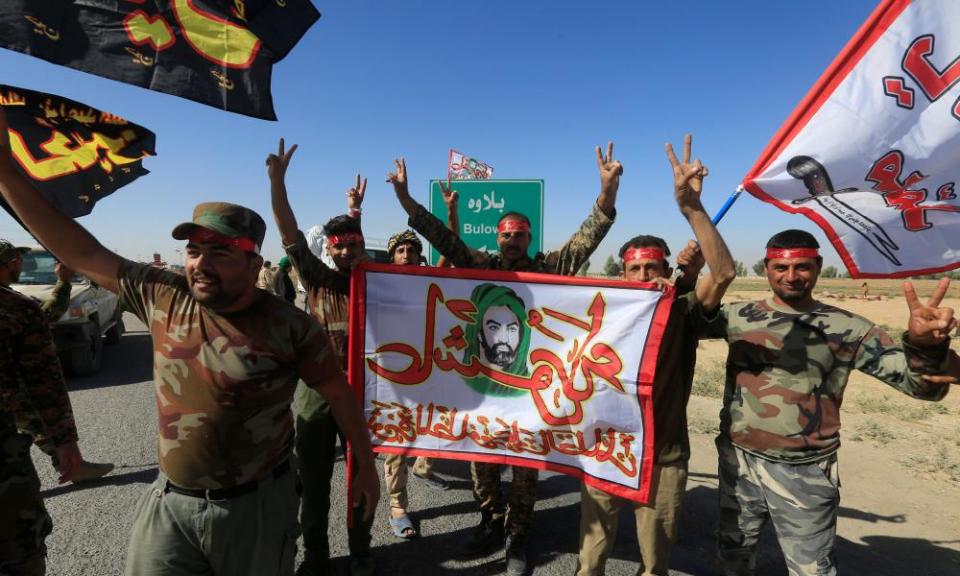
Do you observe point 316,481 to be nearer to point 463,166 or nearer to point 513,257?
point 513,257

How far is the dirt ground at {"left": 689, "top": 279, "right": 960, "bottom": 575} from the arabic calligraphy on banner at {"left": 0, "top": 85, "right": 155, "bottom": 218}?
5571 mm

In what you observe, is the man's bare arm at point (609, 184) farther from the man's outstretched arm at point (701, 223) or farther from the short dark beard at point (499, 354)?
the short dark beard at point (499, 354)

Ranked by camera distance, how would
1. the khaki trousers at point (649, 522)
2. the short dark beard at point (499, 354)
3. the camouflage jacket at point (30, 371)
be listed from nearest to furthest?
the camouflage jacket at point (30, 371), the khaki trousers at point (649, 522), the short dark beard at point (499, 354)

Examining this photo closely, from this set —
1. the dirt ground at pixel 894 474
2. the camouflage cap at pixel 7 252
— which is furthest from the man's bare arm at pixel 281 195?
the dirt ground at pixel 894 474

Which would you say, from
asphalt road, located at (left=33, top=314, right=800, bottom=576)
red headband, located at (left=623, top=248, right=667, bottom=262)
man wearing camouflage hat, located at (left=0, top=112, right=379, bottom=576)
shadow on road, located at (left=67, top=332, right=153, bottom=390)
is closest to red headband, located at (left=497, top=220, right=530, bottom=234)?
red headband, located at (left=623, top=248, right=667, bottom=262)

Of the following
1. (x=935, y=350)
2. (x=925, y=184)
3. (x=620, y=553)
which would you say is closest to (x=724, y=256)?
(x=935, y=350)

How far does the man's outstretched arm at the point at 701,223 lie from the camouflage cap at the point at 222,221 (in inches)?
81.8

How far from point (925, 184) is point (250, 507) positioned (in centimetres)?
383

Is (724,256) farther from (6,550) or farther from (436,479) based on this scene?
(6,550)

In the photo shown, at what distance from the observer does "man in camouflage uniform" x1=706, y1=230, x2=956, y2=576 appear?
2.24m

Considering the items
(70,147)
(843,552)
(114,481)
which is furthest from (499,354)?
(114,481)

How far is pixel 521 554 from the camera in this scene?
2.98 metres

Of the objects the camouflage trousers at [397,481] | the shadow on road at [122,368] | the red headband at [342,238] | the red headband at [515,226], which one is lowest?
the shadow on road at [122,368]

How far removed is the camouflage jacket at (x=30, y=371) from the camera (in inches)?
81.1
